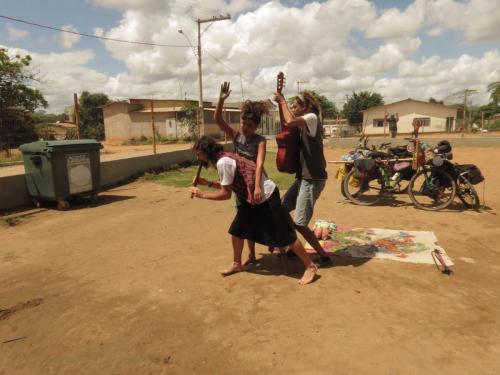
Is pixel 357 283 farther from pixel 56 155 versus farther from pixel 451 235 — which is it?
pixel 56 155

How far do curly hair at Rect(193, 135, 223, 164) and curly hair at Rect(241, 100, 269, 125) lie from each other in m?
0.38

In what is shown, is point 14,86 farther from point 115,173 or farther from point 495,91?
point 495,91

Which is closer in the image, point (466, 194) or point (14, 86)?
point (466, 194)

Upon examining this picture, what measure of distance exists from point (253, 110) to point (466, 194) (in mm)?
4778

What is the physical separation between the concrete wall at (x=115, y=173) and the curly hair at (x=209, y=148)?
203 inches

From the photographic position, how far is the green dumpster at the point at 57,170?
6656 millimetres

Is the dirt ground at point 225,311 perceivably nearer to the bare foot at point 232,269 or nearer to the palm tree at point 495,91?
the bare foot at point 232,269

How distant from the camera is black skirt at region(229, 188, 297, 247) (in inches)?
133

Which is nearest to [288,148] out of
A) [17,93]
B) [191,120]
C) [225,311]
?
[225,311]

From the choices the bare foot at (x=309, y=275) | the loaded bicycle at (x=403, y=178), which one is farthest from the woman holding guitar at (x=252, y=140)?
the loaded bicycle at (x=403, y=178)

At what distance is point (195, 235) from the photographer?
518 centimetres

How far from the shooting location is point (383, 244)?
4574 mm

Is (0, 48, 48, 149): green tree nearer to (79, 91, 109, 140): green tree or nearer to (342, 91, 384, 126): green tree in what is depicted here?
(79, 91, 109, 140): green tree

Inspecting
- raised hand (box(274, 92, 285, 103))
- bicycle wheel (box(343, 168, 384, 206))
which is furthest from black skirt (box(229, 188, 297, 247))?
bicycle wheel (box(343, 168, 384, 206))
